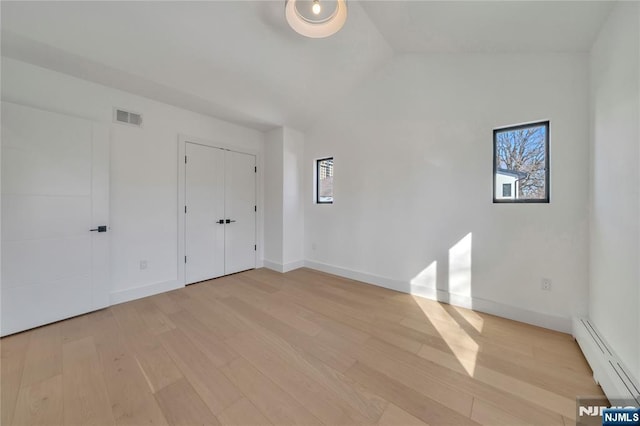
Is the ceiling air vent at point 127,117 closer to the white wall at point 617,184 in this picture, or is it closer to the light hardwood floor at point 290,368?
the light hardwood floor at point 290,368

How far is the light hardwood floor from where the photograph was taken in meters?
1.38

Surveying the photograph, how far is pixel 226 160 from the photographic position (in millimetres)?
3908

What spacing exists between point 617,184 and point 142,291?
4.83 meters

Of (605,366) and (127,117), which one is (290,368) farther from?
(127,117)

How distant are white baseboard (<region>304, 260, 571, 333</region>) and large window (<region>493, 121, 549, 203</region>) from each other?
1.16 m

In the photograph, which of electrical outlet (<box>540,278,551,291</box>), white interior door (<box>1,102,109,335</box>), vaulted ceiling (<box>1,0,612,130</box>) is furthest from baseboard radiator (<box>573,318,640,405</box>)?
white interior door (<box>1,102,109,335</box>)

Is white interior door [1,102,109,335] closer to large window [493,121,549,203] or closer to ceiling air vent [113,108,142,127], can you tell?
ceiling air vent [113,108,142,127]

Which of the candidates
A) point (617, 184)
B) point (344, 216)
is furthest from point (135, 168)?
point (617, 184)

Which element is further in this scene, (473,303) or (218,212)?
(218,212)

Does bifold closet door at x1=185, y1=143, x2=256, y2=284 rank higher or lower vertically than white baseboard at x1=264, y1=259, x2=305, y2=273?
higher

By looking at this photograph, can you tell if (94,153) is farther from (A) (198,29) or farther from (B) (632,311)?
(B) (632,311)

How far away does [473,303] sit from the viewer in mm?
2686

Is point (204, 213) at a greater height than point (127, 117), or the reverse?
point (127, 117)

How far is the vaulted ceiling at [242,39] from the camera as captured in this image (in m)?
1.94
